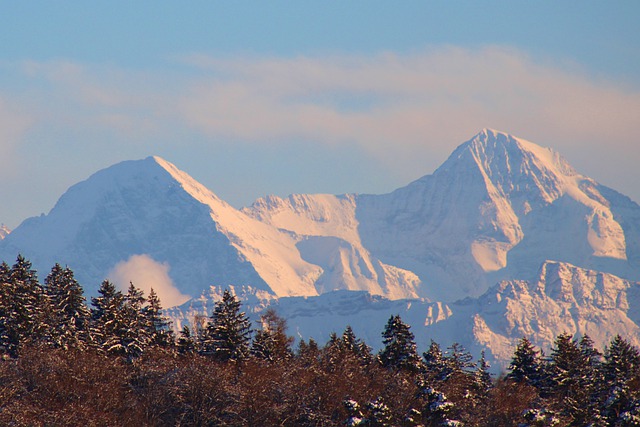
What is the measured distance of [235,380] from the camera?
368 ft

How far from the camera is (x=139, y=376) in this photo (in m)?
110

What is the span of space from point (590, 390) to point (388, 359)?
2244 centimetres

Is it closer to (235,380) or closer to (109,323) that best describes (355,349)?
(235,380)

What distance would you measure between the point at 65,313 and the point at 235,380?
20.9m

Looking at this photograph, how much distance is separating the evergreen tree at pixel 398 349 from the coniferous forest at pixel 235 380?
0.39 feet

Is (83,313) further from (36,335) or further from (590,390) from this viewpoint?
(590,390)

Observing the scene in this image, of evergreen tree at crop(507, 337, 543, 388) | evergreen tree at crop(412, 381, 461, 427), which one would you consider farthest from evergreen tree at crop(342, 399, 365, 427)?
evergreen tree at crop(507, 337, 543, 388)

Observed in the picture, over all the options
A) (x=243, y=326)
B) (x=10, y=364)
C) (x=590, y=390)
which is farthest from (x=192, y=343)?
(x=590, y=390)

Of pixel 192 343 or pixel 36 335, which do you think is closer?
pixel 36 335

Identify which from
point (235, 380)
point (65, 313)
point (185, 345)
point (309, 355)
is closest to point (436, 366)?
point (309, 355)

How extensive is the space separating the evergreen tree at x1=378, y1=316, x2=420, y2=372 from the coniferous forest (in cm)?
12

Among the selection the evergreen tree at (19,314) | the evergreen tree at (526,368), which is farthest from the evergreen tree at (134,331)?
the evergreen tree at (526,368)

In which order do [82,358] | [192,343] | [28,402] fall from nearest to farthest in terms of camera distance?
[28,402], [82,358], [192,343]

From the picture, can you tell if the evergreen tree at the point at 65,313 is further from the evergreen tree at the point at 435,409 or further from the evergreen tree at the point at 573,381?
the evergreen tree at the point at 573,381
